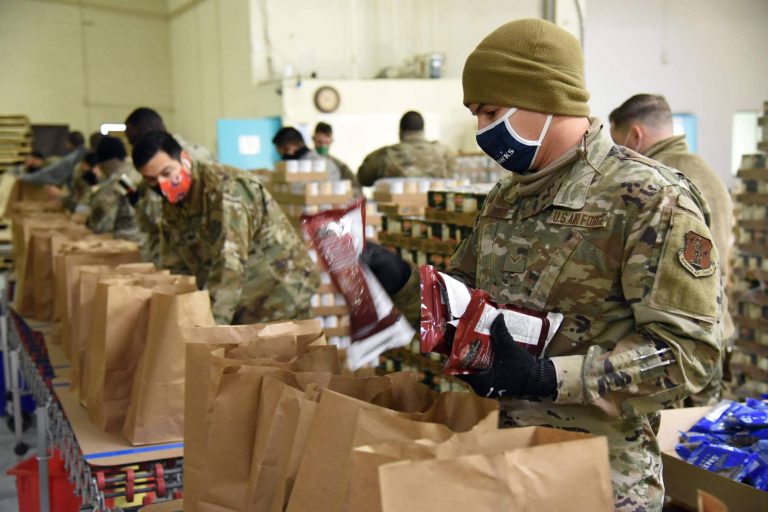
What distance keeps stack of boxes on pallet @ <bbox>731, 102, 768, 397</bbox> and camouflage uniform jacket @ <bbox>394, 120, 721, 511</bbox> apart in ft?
10.00

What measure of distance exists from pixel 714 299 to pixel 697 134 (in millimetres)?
12833

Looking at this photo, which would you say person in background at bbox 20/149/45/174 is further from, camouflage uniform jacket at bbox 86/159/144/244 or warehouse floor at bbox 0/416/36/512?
warehouse floor at bbox 0/416/36/512

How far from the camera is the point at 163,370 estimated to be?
2.20 m

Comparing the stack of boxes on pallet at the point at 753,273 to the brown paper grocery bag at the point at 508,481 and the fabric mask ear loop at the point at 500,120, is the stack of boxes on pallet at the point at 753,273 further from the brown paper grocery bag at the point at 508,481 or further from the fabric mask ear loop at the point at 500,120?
the brown paper grocery bag at the point at 508,481

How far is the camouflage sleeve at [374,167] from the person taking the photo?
664cm

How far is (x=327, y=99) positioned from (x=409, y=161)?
Result: 419 cm

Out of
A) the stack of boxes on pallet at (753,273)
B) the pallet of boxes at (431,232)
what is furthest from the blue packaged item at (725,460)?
the stack of boxes on pallet at (753,273)

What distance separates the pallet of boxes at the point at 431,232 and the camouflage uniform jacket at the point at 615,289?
1663 mm

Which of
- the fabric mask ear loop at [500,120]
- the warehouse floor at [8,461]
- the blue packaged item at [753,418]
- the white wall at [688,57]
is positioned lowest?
the warehouse floor at [8,461]

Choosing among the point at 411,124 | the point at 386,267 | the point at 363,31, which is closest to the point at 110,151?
the point at 411,124

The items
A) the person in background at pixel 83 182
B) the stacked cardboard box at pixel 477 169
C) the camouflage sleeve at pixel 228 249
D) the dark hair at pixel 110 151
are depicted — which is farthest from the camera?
the stacked cardboard box at pixel 477 169

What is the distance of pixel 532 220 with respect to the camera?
162cm

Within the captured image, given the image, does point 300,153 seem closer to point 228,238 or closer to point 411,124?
point 411,124

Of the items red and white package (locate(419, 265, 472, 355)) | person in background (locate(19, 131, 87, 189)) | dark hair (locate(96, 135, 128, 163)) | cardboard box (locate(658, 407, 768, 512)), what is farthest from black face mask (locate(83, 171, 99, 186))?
red and white package (locate(419, 265, 472, 355))
